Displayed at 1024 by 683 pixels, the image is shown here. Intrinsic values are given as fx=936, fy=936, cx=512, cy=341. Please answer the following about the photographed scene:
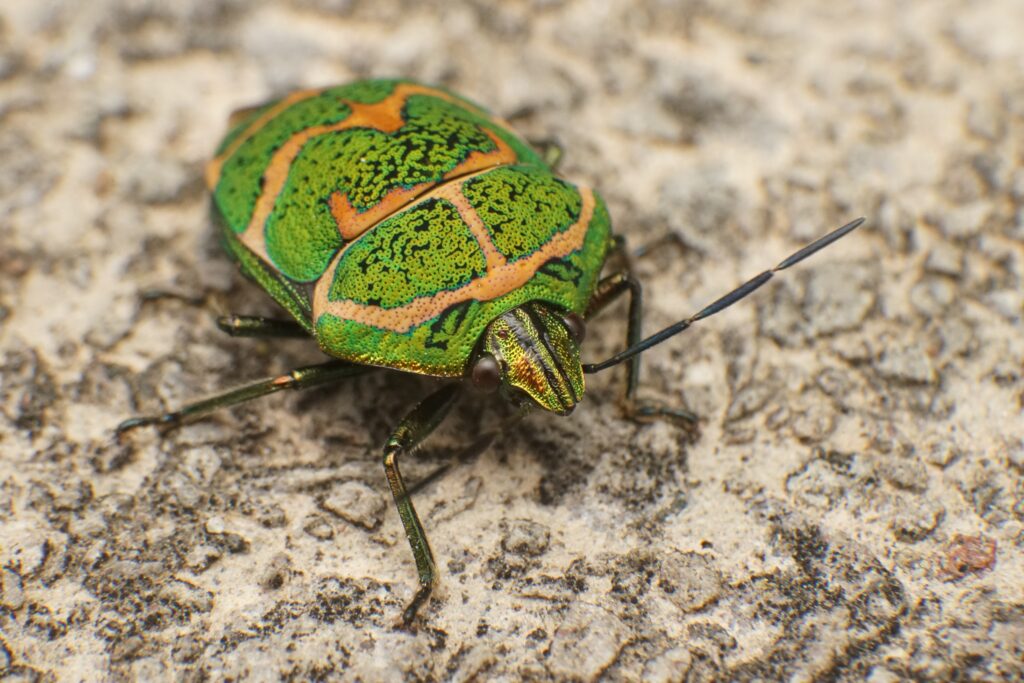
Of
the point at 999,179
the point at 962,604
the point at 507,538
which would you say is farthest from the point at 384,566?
the point at 999,179

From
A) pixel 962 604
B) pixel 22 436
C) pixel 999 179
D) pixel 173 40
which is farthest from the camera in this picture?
pixel 173 40

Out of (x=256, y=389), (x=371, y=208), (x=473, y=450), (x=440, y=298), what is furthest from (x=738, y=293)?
(x=256, y=389)

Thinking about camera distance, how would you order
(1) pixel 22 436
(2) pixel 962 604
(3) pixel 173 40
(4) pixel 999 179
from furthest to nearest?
(3) pixel 173 40
(4) pixel 999 179
(1) pixel 22 436
(2) pixel 962 604

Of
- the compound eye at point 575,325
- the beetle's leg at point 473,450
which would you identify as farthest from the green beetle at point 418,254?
the beetle's leg at point 473,450

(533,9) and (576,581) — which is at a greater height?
(533,9)

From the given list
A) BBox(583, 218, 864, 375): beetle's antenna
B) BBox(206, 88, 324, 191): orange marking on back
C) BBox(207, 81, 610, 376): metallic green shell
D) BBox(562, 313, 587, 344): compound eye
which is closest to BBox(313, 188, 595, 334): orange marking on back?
BBox(207, 81, 610, 376): metallic green shell

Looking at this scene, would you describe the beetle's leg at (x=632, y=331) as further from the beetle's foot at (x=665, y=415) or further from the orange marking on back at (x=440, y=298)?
the orange marking on back at (x=440, y=298)

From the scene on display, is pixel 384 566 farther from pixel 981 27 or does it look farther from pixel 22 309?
pixel 981 27
